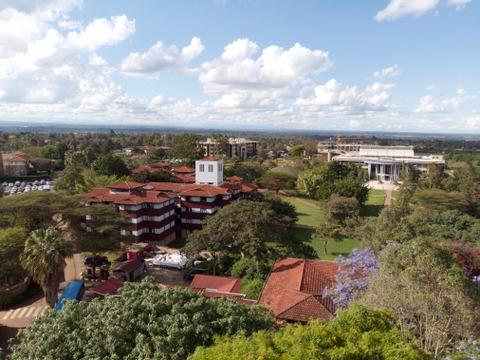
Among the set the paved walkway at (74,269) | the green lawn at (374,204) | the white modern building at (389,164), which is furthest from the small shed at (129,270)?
the white modern building at (389,164)

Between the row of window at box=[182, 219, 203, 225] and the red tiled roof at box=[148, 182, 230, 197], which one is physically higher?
the red tiled roof at box=[148, 182, 230, 197]

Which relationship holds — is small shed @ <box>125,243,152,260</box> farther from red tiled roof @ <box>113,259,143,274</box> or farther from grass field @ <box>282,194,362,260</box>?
grass field @ <box>282,194,362,260</box>

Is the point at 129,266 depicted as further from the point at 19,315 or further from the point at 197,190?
the point at 197,190

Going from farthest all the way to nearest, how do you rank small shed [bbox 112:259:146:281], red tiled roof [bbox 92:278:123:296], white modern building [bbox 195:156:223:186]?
white modern building [bbox 195:156:223:186] < small shed [bbox 112:259:146:281] < red tiled roof [bbox 92:278:123:296]

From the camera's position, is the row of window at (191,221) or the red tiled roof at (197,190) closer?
the red tiled roof at (197,190)

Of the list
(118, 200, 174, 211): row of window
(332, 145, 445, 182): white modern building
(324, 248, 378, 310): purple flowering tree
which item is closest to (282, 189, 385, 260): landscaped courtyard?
(118, 200, 174, 211): row of window

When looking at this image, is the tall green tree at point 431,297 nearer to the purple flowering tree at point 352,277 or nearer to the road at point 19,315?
the purple flowering tree at point 352,277

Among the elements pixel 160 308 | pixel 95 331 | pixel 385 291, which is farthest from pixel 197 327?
pixel 385 291
